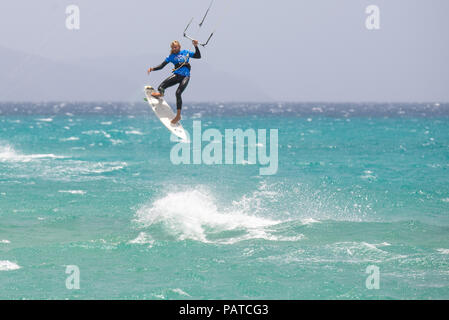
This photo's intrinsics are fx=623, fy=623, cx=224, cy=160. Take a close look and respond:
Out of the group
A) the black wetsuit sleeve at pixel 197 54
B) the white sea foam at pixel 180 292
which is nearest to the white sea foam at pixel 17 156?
Result: the black wetsuit sleeve at pixel 197 54

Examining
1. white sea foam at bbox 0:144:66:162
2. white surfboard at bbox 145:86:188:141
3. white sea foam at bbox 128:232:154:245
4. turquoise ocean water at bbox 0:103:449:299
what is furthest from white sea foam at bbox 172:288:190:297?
white sea foam at bbox 0:144:66:162

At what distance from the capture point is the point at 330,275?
1702 cm

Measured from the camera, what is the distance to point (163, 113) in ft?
70.4

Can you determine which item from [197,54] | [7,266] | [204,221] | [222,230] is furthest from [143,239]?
[197,54]

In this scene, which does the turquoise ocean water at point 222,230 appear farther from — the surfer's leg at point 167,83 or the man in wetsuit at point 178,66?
the man in wetsuit at point 178,66

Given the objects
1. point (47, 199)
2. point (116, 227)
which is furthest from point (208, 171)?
point (116, 227)

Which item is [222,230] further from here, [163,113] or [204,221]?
[163,113]

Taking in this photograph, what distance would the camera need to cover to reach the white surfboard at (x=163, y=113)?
20750 millimetres

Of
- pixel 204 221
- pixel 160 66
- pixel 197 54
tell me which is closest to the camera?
pixel 197 54

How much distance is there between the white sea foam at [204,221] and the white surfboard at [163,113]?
3.46 metres

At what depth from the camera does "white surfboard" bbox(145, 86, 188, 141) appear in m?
20.8

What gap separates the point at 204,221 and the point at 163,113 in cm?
452
